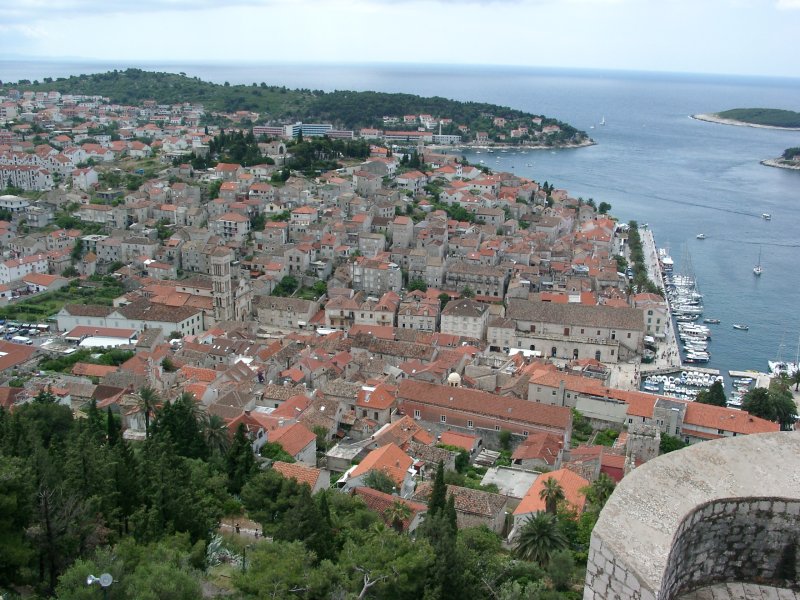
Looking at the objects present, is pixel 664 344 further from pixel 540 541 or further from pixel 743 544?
pixel 743 544

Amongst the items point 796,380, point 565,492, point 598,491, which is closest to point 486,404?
point 565,492

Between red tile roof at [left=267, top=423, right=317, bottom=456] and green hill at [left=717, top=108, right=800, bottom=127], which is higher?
green hill at [left=717, top=108, right=800, bottom=127]

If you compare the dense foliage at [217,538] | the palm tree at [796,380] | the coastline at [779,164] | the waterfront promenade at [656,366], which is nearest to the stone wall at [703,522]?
the dense foliage at [217,538]

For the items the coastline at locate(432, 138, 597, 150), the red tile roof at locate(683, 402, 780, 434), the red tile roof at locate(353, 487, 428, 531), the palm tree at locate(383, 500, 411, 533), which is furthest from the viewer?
the coastline at locate(432, 138, 597, 150)

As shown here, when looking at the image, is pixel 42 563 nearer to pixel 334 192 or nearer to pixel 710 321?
pixel 710 321

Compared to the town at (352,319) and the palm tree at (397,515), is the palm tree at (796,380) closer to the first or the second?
the town at (352,319)

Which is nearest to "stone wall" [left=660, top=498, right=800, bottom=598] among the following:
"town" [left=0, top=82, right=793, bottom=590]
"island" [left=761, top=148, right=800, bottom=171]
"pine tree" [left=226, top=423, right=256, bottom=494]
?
"town" [left=0, top=82, right=793, bottom=590]

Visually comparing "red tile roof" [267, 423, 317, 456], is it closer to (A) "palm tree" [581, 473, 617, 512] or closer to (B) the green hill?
(A) "palm tree" [581, 473, 617, 512]
